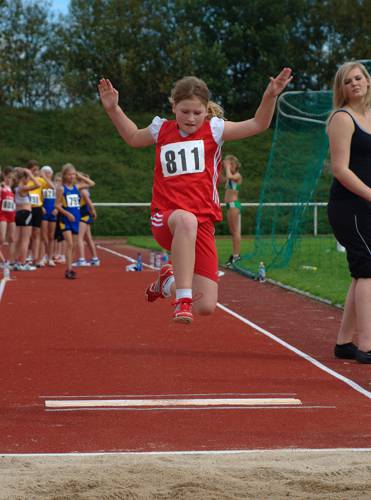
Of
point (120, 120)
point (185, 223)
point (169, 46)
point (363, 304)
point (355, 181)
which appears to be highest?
point (169, 46)

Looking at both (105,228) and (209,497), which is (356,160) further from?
(105,228)

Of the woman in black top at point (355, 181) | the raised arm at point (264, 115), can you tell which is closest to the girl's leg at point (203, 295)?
the raised arm at point (264, 115)

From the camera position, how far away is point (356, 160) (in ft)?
26.5

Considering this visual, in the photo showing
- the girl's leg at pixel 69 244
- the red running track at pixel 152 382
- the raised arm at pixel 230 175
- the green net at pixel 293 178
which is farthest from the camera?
the raised arm at pixel 230 175

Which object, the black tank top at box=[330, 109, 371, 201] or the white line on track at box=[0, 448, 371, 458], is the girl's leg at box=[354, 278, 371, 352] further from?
the white line on track at box=[0, 448, 371, 458]

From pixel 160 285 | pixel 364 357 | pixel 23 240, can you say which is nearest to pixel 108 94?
pixel 160 285

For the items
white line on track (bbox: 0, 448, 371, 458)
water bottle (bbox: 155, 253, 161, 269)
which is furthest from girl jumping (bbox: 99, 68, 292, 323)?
water bottle (bbox: 155, 253, 161, 269)

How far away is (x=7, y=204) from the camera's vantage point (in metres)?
18.3

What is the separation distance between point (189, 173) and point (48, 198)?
13289 mm

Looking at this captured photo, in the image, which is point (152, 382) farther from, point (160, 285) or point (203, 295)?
point (203, 295)

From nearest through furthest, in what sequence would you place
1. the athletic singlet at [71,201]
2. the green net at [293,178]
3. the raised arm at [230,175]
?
the athletic singlet at [71,201], the green net at [293,178], the raised arm at [230,175]

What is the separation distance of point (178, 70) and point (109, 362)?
52.2m

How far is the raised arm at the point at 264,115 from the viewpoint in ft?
20.2

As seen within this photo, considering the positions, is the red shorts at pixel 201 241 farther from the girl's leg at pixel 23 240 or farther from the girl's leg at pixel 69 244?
the girl's leg at pixel 23 240
